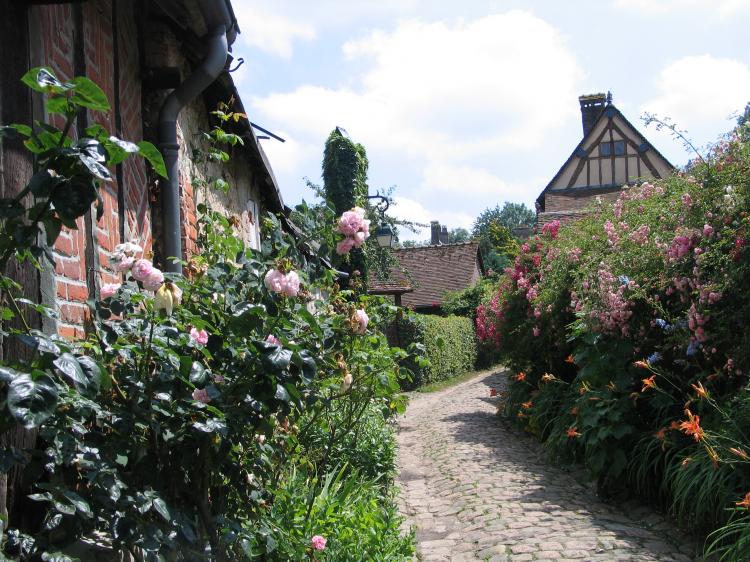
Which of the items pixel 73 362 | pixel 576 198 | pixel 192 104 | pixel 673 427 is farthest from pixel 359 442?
pixel 576 198

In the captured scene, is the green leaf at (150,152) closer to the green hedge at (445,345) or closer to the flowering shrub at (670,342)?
the flowering shrub at (670,342)

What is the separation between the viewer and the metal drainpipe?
421cm

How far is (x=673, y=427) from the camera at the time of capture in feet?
17.1

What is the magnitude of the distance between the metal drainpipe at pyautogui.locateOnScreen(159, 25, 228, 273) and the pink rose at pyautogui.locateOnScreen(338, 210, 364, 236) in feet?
4.39

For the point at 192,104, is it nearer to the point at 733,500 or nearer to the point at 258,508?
the point at 258,508

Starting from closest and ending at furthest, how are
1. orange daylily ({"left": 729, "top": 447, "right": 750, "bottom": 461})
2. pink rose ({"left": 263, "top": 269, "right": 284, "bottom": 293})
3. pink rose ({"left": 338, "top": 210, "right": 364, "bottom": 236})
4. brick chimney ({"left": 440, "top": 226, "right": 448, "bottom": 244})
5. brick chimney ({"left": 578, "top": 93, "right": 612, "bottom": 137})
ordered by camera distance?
pink rose ({"left": 263, "top": 269, "right": 284, "bottom": 293})
pink rose ({"left": 338, "top": 210, "right": 364, "bottom": 236})
orange daylily ({"left": 729, "top": 447, "right": 750, "bottom": 461})
brick chimney ({"left": 578, "top": 93, "right": 612, "bottom": 137})
brick chimney ({"left": 440, "top": 226, "right": 448, "bottom": 244})

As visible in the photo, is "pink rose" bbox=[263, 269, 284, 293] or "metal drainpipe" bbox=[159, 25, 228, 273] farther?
"metal drainpipe" bbox=[159, 25, 228, 273]

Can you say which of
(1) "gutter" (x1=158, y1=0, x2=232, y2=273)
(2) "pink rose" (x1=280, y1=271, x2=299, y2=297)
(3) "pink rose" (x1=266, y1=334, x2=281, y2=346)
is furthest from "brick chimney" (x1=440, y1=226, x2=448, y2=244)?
(3) "pink rose" (x1=266, y1=334, x2=281, y2=346)

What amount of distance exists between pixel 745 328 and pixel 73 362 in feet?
14.5

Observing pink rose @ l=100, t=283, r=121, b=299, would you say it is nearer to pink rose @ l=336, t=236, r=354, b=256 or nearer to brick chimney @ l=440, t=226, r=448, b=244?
pink rose @ l=336, t=236, r=354, b=256

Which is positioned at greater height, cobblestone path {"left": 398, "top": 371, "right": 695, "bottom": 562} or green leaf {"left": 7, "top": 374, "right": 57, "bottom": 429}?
green leaf {"left": 7, "top": 374, "right": 57, "bottom": 429}

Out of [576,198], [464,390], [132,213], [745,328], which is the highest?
[576,198]

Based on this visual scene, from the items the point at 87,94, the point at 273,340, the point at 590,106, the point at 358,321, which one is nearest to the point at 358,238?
the point at 358,321

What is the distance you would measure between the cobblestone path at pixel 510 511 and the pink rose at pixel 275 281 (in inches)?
104
